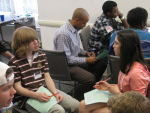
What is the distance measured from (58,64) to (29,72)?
49 cm

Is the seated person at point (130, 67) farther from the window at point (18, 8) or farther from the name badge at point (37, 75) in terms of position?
the window at point (18, 8)

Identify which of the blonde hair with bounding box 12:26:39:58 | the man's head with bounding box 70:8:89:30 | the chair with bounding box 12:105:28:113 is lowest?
the chair with bounding box 12:105:28:113

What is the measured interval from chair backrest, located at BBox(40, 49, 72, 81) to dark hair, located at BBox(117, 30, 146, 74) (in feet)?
2.09

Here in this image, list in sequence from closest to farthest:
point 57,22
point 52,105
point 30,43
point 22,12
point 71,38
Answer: point 52,105, point 30,43, point 71,38, point 57,22, point 22,12

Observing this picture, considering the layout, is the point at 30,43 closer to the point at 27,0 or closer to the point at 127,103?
the point at 127,103

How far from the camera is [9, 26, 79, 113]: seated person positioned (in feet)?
4.53

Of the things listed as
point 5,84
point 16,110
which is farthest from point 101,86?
point 5,84

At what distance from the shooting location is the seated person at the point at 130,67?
4.11ft

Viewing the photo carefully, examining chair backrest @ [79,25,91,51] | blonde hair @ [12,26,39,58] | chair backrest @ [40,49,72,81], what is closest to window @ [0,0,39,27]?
chair backrest @ [79,25,91,51]

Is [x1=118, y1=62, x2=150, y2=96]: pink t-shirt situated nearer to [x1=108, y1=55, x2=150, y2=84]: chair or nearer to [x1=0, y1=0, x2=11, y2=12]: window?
[x1=108, y1=55, x2=150, y2=84]: chair

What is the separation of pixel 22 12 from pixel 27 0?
0.49 metres

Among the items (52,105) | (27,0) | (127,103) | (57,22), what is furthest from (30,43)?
(27,0)

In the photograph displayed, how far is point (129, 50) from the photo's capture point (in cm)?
134

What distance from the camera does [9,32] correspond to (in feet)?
16.6
